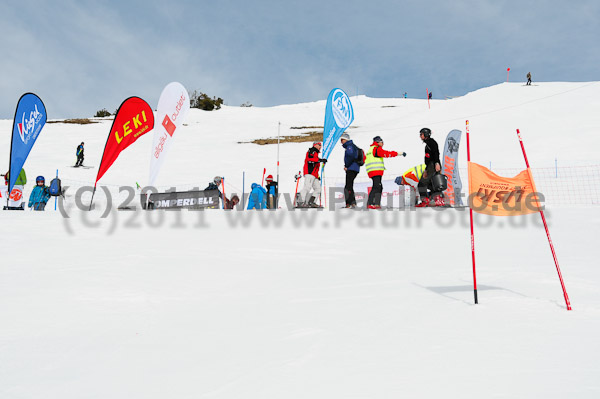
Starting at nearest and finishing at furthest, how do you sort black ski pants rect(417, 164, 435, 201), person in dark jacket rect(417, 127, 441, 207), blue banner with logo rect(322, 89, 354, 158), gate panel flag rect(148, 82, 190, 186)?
person in dark jacket rect(417, 127, 441, 207), black ski pants rect(417, 164, 435, 201), gate panel flag rect(148, 82, 190, 186), blue banner with logo rect(322, 89, 354, 158)

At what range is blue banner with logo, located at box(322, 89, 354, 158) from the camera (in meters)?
11.6

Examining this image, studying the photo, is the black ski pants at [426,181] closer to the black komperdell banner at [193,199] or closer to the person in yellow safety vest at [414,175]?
the person in yellow safety vest at [414,175]

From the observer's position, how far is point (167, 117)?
426 inches

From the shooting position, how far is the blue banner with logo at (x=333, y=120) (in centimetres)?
1161

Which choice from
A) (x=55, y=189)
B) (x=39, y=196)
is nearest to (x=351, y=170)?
(x=55, y=189)

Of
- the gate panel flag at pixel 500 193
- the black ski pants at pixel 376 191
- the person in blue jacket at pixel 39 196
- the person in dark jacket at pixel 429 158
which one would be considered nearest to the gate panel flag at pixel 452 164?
the person in dark jacket at pixel 429 158

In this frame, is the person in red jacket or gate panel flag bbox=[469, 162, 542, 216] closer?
gate panel flag bbox=[469, 162, 542, 216]

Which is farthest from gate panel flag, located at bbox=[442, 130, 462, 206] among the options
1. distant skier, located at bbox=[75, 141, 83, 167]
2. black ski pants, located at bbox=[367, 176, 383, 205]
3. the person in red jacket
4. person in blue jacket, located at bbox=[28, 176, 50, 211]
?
distant skier, located at bbox=[75, 141, 83, 167]

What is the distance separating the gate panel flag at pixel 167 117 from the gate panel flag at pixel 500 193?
806cm

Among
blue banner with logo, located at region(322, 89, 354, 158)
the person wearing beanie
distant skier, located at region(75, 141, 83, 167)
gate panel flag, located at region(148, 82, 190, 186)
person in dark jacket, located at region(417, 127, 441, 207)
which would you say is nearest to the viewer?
A: person in dark jacket, located at region(417, 127, 441, 207)

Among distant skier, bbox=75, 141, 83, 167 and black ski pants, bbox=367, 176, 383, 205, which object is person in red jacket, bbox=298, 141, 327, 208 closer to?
black ski pants, bbox=367, 176, 383, 205

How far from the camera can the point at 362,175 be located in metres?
21.1

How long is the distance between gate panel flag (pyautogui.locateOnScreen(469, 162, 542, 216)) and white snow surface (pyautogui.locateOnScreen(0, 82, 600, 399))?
2.44 feet

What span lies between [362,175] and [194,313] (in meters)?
17.9
